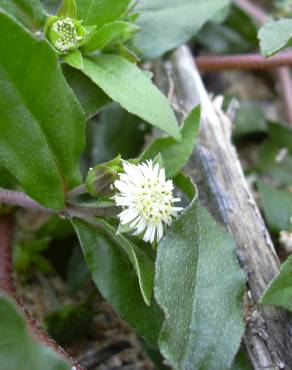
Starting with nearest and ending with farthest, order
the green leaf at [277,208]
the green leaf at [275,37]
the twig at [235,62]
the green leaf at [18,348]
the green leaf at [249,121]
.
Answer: the green leaf at [18,348] < the green leaf at [275,37] < the green leaf at [277,208] < the twig at [235,62] < the green leaf at [249,121]

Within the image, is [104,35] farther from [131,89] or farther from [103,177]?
[103,177]

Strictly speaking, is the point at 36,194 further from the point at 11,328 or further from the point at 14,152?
the point at 11,328

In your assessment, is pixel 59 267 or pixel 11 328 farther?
pixel 59 267

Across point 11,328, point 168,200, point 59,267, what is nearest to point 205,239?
point 168,200

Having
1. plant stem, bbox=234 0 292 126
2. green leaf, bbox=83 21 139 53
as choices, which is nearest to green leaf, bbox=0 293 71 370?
green leaf, bbox=83 21 139 53

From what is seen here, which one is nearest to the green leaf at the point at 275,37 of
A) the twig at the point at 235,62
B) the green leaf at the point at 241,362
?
the twig at the point at 235,62

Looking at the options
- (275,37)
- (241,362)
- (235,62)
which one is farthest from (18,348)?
(235,62)

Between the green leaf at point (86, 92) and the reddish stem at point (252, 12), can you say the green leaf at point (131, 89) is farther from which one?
the reddish stem at point (252, 12)
